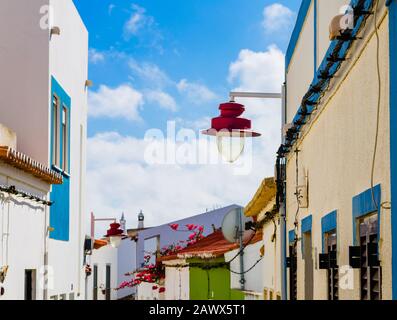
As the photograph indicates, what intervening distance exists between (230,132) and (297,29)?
9.88 feet

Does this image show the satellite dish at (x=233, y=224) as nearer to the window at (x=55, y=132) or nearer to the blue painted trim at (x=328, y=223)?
the window at (x=55, y=132)

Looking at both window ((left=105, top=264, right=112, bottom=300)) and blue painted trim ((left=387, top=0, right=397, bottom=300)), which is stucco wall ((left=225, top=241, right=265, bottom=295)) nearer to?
blue painted trim ((left=387, top=0, right=397, bottom=300))

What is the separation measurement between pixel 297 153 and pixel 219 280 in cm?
1752

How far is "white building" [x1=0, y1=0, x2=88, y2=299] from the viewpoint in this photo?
49.5ft

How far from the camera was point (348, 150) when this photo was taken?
7402 mm

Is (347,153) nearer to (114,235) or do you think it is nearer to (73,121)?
(73,121)

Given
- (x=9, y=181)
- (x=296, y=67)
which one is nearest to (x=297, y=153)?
(x=296, y=67)

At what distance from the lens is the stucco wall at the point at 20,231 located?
1127cm

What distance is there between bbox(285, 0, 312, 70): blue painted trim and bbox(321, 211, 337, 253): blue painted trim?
310cm

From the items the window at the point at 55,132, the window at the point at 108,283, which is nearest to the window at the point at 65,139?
the window at the point at 55,132

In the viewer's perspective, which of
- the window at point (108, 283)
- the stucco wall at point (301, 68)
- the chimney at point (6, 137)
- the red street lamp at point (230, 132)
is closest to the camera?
the red street lamp at point (230, 132)

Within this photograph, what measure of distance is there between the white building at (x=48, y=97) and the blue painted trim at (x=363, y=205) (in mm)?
6677

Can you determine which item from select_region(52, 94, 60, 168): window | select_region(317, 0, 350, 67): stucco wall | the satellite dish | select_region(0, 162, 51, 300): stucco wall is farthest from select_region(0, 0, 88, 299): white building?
select_region(317, 0, 350, 67): stucco wall
